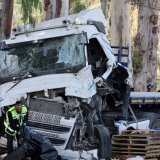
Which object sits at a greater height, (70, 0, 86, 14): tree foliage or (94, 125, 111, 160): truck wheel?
(70, 0, 86, 14): tree foliage

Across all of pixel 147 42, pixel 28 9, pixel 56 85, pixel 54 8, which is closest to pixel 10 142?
pixel 56 85

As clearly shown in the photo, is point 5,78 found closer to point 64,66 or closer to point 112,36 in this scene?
point 64,66

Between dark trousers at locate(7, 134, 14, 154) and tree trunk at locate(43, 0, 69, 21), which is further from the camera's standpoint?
tree trunk at locate(43, 0, 69, 21)

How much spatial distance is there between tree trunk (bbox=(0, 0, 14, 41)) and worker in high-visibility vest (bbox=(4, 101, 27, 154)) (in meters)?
9.13

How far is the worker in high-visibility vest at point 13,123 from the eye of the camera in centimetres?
1002

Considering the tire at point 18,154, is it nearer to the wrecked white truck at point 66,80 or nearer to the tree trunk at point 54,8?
the wrecked white truck at point 66,80

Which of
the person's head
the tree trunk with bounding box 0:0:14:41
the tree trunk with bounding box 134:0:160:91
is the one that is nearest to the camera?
the person's head

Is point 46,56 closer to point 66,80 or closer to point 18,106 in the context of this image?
point 66,80

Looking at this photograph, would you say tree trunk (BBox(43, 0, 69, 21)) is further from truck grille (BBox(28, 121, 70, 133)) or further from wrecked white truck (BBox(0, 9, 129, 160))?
truck grille (BBox(28, 121, 70, 133))

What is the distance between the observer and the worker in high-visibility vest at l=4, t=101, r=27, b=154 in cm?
1002

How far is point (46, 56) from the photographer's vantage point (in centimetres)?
1108

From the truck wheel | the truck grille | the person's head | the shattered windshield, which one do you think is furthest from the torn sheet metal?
the truck wheel

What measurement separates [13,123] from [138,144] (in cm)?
295

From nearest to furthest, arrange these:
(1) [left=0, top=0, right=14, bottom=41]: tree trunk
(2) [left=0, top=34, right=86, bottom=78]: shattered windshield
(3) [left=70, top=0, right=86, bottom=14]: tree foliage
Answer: (2) [left=0, top=34, right=86, bottom=78]: shattered windshield
(1) [left=0, top=0, right=14, bottom=41]: tree trunk
(3) [left=70, top=0, right=86, bottom=14]: tree foliage
